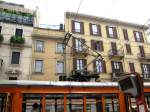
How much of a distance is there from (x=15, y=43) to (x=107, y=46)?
11506 millimetres

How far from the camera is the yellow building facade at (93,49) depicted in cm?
2205

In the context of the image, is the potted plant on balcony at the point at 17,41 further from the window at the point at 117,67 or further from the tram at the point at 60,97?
the tram at the point at 60,97

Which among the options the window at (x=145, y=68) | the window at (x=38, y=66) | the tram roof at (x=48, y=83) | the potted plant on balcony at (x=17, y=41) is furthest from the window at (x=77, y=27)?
the tram roof at (x=48, y=83)

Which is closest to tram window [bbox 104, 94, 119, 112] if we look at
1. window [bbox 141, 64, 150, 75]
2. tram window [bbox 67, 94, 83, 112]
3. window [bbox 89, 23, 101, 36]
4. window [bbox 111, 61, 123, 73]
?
tram window [bbox 67, 94, 83, 112]

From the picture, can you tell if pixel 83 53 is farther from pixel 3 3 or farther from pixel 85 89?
pixel 85 89

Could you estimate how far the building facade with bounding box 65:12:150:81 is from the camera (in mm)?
23344

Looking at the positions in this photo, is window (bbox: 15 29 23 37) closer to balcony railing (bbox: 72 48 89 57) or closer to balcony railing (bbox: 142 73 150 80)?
balcony railing (bbox: 72 48 89 57)

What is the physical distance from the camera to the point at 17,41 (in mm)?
21125

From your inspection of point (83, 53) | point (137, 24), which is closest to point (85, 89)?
point (83, 53)

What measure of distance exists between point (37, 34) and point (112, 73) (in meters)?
9.98

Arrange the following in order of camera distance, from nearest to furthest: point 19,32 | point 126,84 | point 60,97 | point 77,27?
point 126,84 < point 60,97 < point 19,32 < point 77,27

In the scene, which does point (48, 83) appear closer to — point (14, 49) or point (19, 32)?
point (14, 49)

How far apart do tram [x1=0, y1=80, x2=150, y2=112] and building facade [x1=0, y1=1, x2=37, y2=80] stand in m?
12.8

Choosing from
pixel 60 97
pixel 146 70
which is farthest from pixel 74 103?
pixel 146 70
